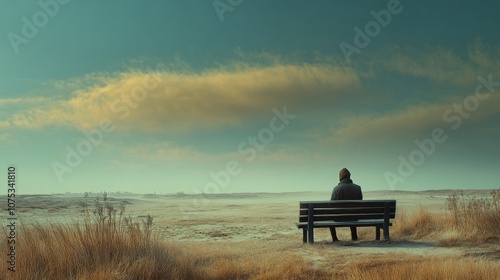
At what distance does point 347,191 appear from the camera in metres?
11.5

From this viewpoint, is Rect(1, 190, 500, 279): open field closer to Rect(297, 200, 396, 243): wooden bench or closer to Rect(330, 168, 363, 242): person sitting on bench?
Rect(297, 200, 396, 243): wooden bench

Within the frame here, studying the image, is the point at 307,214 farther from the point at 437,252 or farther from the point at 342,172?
the point at 437,252

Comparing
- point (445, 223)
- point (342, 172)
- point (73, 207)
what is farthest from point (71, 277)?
point (73, 207)

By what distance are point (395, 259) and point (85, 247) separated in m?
4.99

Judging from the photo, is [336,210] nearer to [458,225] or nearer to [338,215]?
[338,215]

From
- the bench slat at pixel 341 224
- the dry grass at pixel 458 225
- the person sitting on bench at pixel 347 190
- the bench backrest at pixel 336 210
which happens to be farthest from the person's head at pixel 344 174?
the dry grass at pixel 458 225

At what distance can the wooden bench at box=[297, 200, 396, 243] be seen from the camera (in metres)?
11.0

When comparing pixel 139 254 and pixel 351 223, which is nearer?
pixel 139 254

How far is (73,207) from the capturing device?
27.5 meters

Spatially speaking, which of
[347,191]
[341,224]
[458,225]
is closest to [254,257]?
[341,224]

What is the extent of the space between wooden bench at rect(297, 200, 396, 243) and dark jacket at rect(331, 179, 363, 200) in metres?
0.44

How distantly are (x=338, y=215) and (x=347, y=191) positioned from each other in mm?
753

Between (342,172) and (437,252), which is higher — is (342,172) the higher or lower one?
the higher one

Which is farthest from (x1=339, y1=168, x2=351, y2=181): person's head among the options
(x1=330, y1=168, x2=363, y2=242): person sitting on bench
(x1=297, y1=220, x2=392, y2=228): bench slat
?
(x1=297, y1=220, x2=392, y2=228): bench slat
